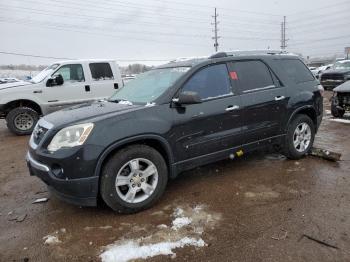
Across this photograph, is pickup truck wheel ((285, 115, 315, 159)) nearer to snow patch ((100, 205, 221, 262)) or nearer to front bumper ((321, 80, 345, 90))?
snow patch ((100, 205, 221, 262))

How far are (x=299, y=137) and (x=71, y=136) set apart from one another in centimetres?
373

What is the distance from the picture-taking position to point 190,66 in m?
4.32

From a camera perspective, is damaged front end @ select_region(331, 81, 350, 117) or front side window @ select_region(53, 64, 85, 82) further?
front side window @ select_region(53, 64, 85, 82)

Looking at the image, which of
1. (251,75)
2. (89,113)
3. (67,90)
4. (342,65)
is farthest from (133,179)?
(342,65)

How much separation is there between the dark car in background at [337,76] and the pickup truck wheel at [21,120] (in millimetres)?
14556

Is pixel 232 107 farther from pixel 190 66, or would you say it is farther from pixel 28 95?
pixel 28 95

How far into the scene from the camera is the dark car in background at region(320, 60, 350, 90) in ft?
54.1

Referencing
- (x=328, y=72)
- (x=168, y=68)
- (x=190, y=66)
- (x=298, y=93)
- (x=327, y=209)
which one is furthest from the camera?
(x=328, y=72)

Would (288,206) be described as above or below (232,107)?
below

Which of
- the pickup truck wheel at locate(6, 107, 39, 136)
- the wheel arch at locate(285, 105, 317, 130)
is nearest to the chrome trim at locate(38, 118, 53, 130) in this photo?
the wheel arch at locate(285, 105, 317, 130)

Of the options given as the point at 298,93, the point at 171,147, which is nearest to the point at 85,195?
the point at 171,147

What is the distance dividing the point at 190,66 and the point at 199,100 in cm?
63

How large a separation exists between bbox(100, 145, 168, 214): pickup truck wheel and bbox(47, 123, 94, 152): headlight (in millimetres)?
391

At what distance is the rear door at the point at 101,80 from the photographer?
9.43 m
